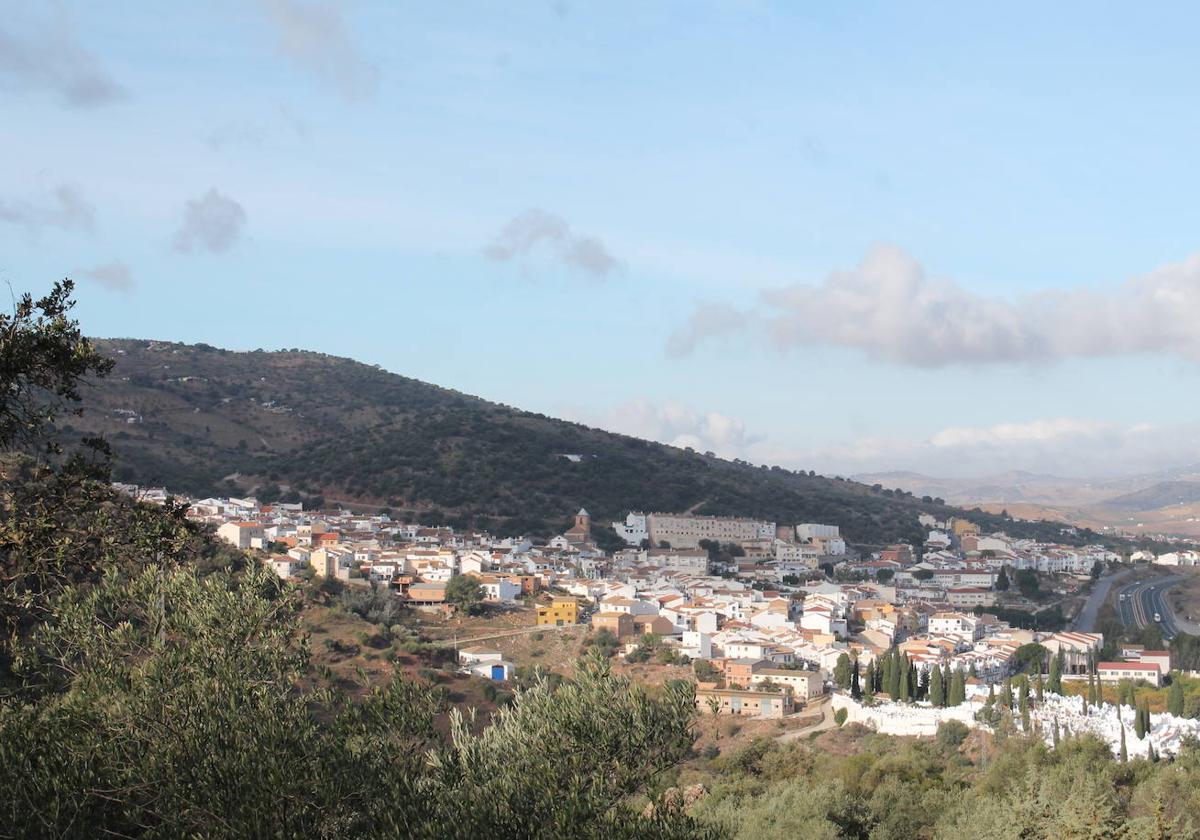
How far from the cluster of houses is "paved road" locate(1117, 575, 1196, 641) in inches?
189

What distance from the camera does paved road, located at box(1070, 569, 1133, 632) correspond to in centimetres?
5558

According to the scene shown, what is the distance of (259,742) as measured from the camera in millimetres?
7449

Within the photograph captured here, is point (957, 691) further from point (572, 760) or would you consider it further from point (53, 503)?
point (53, 503)

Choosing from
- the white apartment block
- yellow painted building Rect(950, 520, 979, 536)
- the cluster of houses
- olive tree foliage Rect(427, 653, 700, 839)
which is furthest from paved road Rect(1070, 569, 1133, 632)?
olive tree foliage Rect(427, 653, 700, 839)

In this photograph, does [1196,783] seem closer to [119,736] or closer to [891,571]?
[119,736]

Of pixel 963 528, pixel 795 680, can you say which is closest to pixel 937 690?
pixel 795 680

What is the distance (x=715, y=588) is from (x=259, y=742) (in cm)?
5098

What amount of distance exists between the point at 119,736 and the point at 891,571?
67.2 metres

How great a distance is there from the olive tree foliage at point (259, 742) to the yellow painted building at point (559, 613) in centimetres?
3632

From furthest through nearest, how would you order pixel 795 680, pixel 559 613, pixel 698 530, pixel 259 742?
pixel 698 530, pixel 559 613, pixel 795 680, pixel 259 742

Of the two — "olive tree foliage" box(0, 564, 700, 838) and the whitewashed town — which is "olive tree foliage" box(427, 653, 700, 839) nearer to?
"olive tree foliage" box(0, 564, 700, 838)

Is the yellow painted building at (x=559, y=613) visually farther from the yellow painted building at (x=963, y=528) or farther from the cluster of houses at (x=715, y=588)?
the yellow painted building at (x=963, y=528)

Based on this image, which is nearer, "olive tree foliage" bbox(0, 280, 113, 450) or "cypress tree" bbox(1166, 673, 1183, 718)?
"olive tree foliage" bbox(0, 280, 113, 450)

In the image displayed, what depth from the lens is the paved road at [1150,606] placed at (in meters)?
56.0
